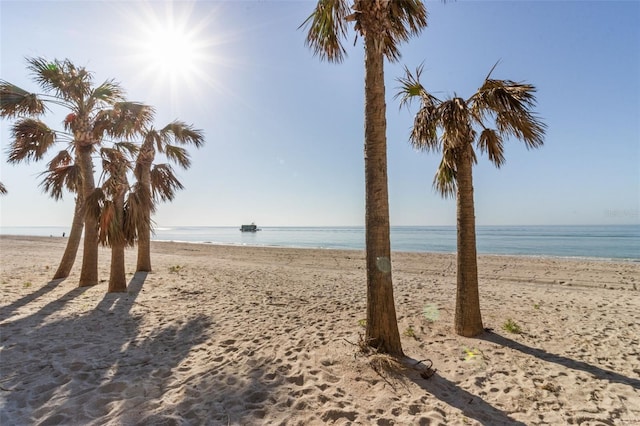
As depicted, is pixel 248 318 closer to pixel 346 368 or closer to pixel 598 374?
pixel 346 368

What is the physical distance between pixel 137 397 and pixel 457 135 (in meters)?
5.81

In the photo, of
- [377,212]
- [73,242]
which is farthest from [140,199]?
[377,212]

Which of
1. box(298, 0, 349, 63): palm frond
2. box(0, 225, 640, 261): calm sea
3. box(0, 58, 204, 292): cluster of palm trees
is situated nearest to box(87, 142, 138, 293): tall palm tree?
box(0, 58, 204, 292): cluster of palm trees

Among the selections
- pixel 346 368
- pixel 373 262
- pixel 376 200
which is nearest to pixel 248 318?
pixel 346 368

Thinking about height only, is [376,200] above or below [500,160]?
below

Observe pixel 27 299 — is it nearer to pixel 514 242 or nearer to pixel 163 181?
pixel 163 181

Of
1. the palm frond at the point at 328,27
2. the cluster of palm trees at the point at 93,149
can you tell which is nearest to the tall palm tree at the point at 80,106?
the cluster of palm trees at the point at 93,149

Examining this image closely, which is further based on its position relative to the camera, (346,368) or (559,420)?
(346,368)

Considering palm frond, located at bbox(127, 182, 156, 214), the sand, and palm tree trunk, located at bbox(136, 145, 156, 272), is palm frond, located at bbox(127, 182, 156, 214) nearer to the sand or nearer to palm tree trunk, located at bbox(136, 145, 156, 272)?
palm tree trunk, located at bbox(136, 145, 156, 272)

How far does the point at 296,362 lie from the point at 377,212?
8.02 ft

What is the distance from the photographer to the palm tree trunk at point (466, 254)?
522 cm

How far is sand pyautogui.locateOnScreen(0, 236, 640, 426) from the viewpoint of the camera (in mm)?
3107

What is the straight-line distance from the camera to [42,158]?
932 centimetres

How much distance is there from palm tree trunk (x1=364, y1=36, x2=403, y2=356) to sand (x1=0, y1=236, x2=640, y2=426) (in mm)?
528
